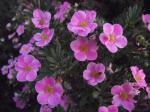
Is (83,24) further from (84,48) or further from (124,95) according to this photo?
(124,95)

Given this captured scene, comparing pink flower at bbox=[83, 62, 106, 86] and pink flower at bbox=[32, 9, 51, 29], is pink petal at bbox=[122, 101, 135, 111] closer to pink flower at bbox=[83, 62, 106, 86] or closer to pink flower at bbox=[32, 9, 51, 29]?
pink flower at bbox=[83, 62, 106, 86]

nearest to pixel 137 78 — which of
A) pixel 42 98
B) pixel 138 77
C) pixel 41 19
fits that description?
pixel 138 77

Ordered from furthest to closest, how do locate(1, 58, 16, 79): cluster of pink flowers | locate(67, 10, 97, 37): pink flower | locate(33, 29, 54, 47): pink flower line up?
locate(1, 58, 16, 79): cluster of pink flowers < locate(33, 29, 54, 47): pink flower < locate(67, 10, 97, 37): pink flower

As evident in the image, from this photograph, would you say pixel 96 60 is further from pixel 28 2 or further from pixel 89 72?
pixel 28 2

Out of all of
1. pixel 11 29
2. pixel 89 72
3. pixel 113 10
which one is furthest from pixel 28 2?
pixel 89 72

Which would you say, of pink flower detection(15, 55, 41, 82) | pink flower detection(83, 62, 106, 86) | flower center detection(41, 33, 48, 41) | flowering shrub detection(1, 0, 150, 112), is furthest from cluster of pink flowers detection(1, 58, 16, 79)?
pink flower detection(83, 62, 106, 86)

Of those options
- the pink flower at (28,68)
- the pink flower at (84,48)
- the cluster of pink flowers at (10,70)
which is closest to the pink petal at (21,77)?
the pink flower at (28,68)
